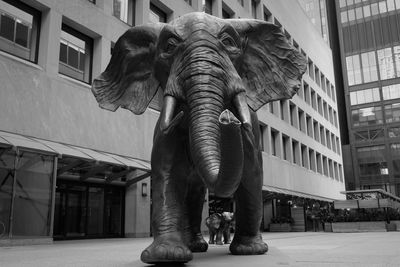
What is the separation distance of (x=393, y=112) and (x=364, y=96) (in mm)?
5768

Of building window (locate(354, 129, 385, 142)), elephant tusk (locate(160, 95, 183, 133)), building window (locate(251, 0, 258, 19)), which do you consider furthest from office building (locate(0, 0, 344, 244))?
building window (locate(354, 129, 385, 142))

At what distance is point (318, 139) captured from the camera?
47281 millimetres

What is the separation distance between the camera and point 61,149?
14.0 metres

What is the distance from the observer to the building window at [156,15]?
2205 centimetres

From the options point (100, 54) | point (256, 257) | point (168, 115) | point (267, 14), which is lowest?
point (256, 257)

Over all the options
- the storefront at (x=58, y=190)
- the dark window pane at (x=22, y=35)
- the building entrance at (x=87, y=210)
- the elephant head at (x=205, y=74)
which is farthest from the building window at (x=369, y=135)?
the elephant head at (x=205, y=74)

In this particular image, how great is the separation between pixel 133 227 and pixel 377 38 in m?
67.6

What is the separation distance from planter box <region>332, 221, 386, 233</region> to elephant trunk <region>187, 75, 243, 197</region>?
21344 millimetres

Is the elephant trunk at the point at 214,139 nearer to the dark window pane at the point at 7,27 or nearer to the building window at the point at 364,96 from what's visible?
the dark window pane at the point at 7,27

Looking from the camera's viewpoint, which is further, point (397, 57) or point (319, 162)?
point (397, 57)

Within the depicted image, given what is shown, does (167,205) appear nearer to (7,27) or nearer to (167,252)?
(167,252)

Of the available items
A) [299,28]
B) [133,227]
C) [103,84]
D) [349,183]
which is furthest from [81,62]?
[349,183]

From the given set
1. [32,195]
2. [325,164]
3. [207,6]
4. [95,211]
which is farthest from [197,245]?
[325,164]

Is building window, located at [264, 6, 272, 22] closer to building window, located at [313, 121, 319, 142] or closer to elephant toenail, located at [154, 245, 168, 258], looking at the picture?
building window, located at [313, 121, 319, 142]
